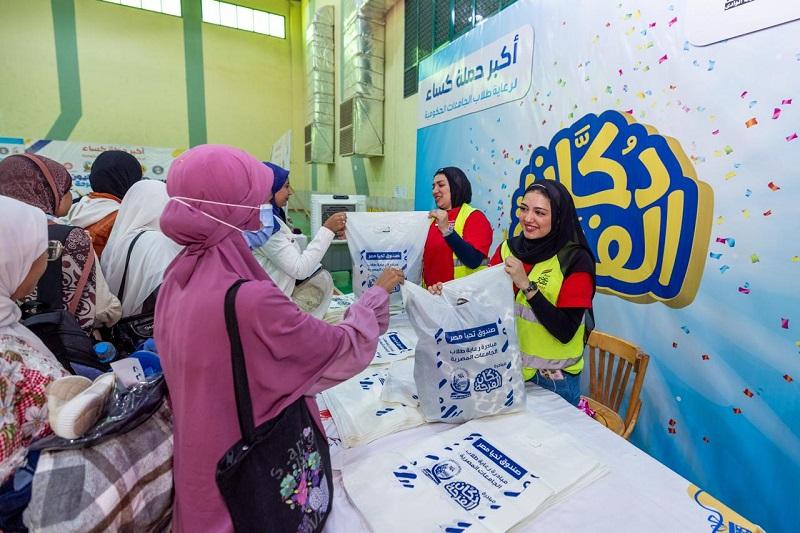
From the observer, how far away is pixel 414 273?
72.9 inches

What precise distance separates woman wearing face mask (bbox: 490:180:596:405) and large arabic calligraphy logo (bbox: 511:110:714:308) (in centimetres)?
51

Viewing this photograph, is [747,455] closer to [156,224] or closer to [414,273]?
[414,273]

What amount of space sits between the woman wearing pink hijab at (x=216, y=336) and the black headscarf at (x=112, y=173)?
136 centimetres

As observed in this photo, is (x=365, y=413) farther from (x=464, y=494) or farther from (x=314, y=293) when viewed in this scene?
(x=314, y=293)

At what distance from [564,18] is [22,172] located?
2.45 meters

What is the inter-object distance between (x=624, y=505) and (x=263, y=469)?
29.3 inches

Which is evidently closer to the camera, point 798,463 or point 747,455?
point 798,463

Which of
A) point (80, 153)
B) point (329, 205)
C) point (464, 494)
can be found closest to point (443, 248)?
point (464, 494)

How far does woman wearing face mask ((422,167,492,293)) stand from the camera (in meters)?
1.88

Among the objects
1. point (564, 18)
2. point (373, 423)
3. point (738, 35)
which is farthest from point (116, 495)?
point (564, 18)

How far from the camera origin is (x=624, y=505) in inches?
33.0

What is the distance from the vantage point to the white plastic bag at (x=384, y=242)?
5.95ft

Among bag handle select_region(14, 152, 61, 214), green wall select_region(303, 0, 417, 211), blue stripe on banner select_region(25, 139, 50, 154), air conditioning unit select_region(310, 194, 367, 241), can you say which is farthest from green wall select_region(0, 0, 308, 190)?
bag handle select_region(14, 152, 61, 214)

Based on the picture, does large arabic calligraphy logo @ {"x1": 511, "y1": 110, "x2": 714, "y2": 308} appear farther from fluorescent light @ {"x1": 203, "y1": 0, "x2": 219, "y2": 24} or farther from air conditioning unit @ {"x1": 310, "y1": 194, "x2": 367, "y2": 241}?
fluorescent light @ {"x1": 203, "y1": 0, "x2": 219, "y2": 24}
